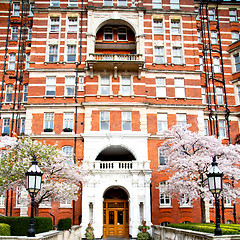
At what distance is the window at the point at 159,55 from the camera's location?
37.9 meters

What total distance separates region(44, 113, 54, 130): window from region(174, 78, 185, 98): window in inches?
542

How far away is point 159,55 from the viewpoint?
124 feet

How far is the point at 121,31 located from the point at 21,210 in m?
22.8

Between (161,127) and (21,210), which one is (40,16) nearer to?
(161,127)

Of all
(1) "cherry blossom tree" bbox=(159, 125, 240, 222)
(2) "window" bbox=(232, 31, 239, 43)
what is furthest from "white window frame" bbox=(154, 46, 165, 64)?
(1) "cherry blossom tree" bbox=(159, 125, 240, 222)

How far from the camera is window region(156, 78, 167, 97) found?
121ft

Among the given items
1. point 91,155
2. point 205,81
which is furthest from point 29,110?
point 205,81

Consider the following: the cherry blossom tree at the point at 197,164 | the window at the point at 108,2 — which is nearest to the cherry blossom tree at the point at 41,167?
the cherry blossom tree at the point at 197,164

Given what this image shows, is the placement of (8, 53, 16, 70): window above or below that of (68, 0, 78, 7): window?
below

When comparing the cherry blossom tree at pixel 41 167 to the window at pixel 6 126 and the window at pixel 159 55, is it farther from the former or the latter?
the window at pixel 159 55

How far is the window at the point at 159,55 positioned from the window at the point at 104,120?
8.65 metres

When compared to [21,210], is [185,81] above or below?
above

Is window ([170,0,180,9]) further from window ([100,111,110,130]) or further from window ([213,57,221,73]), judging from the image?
window ([100,111,110,130])

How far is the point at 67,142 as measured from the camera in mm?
34688
